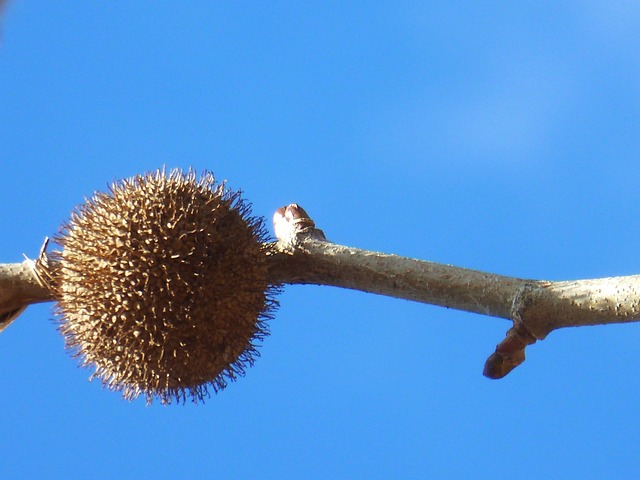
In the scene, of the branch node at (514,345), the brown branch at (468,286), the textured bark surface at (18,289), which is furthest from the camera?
the textured bark surface at (18,289)

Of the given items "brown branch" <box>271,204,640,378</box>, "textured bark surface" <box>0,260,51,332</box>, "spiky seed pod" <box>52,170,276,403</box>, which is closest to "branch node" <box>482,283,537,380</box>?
"brown branch" <box>271,204,640,378</box>

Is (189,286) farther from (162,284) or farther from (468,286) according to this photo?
(468,286)

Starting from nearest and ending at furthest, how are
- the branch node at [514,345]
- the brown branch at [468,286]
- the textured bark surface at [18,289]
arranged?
the brown branch at [468,286], the branch node at [514,345], the textured bark surface at [18,289]

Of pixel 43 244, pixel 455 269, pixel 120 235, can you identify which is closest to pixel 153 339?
pixel 120 235

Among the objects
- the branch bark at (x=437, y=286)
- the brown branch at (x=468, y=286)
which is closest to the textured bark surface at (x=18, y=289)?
the branch bark at (x=437, y=286)

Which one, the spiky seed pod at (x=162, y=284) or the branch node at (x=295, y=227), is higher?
the branch node at (x=295, y=227)

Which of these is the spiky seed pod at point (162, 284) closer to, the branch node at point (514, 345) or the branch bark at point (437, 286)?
the branch bark at point (437, 286)
